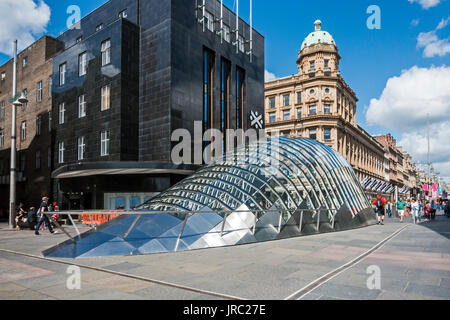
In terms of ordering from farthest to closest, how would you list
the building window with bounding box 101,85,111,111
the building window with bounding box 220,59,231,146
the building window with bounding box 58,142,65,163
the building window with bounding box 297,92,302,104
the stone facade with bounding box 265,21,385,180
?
the building window with bounding box 297,92,302,104 < the stone facade with bounding box 265,21,385,180 < the building window with bounding box 58,142,65,163 < the building window with bounding box 220,59,231,146 < the building window with bounding box 101,85,111,111

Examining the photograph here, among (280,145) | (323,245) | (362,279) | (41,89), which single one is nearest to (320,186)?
(280,145)

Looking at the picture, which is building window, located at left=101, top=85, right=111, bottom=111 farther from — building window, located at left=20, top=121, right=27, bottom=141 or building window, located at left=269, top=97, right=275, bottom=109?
building window, located at left=269, top=97, right=275, bottom=109

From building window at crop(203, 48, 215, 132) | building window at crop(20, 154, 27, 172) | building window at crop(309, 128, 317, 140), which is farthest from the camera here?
building window at crop(309, 128, 317, 140)

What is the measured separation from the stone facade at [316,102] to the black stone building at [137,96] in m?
39.7

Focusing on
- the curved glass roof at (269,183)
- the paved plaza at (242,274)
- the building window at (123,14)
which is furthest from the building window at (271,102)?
the paved plaza at (242,274)

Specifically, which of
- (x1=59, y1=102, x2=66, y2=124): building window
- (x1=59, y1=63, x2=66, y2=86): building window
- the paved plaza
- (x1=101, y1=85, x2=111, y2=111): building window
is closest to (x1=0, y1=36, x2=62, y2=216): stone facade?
(x1=59, y1=102, x2=66, y2=124): building window

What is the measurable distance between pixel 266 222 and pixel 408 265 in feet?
20.0

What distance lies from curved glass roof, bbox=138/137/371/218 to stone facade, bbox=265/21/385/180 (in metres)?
46.9

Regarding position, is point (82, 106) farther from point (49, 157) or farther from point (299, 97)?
point (299, 97)

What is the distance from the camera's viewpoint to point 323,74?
221ft

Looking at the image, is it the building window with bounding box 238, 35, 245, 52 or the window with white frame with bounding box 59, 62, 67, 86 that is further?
the building window with bounding box 238, 35, 245, 52

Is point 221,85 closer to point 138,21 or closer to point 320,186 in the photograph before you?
point 138,21

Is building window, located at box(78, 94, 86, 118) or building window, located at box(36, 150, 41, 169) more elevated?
building window, located at box(78, 94, 86, 118)

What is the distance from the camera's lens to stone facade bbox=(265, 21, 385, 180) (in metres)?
66.8
